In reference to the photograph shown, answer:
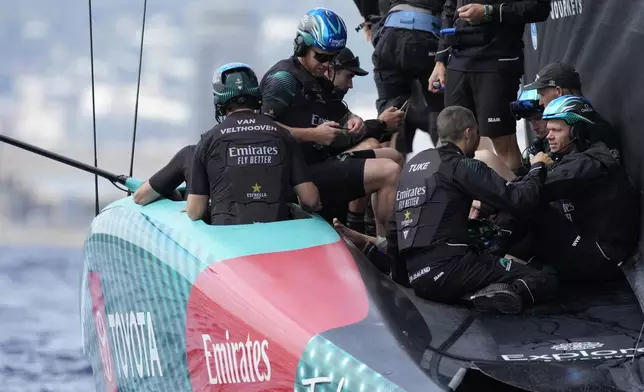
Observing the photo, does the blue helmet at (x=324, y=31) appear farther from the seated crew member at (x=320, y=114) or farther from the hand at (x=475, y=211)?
the hand at (x=475, y=211)

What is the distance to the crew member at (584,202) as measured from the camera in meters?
5.55

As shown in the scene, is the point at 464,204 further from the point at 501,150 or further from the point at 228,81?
the point at 501,150

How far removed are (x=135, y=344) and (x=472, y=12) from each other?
8.18 feet

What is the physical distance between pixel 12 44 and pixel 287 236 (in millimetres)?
12460

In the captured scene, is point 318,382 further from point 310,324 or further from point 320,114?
point 320,114

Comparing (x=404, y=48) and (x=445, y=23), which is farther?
(x=404, y=48)

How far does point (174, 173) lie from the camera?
596 cm

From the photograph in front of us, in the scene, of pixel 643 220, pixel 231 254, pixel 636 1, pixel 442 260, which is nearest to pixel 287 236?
pixel 231 254

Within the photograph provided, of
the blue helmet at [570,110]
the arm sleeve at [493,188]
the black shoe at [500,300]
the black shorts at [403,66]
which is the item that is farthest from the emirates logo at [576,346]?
the black shorts at [403,66]

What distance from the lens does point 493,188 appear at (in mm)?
5277

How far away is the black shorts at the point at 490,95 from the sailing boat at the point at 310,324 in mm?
1434

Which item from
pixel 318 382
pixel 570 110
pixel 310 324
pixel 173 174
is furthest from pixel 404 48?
pixel 318 382

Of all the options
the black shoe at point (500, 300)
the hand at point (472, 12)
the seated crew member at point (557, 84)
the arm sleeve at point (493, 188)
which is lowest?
the black shoe at point (500, 300)

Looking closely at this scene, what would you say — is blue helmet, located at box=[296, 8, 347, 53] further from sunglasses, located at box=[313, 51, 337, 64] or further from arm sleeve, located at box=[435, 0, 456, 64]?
arm sleeve, located at box=[435, 0, 456, 64]
